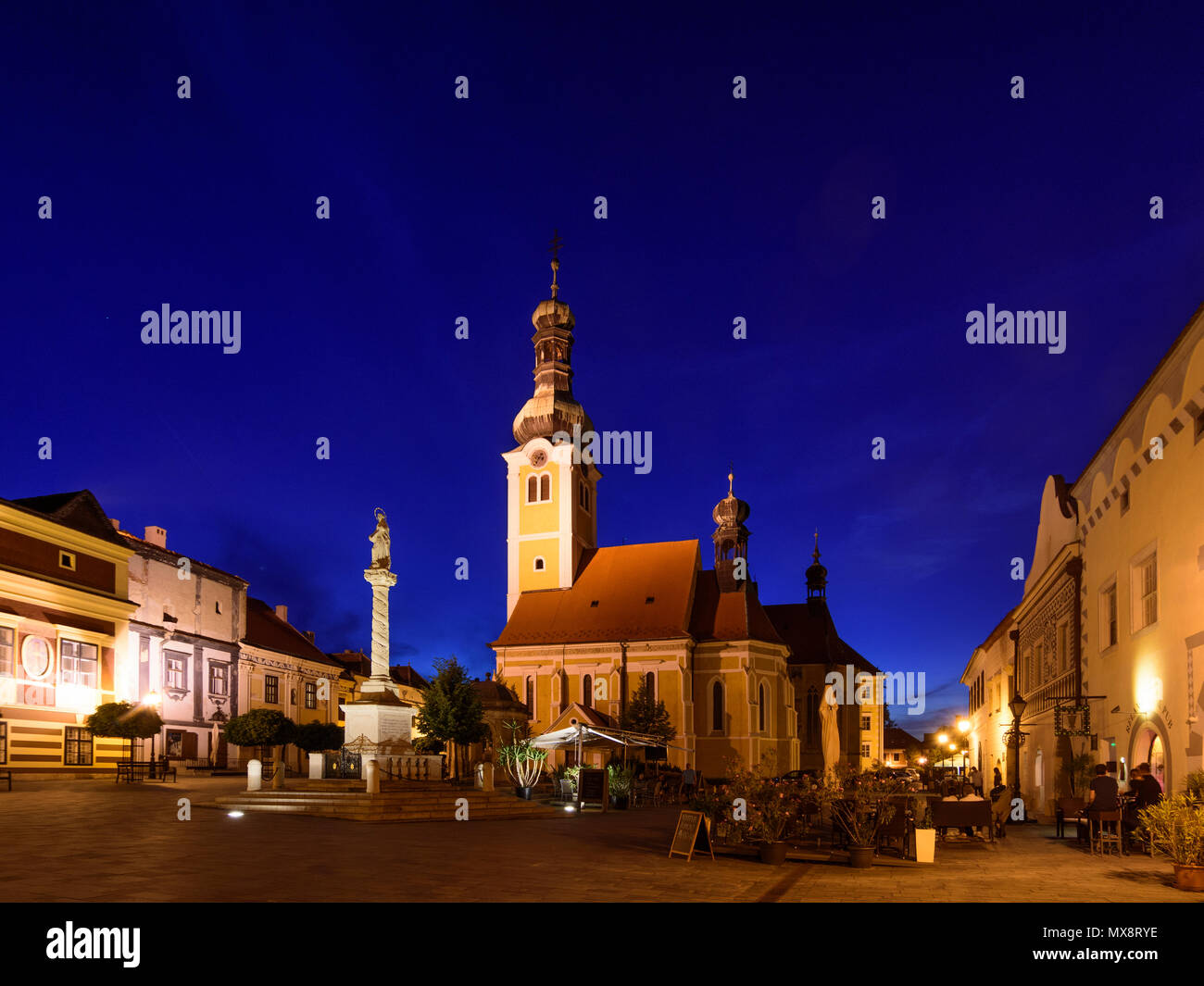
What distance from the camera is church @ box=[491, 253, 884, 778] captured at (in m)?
56.7

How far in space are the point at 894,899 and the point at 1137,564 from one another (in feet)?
36.5

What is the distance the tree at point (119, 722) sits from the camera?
3347 cm

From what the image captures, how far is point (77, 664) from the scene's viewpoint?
35250 mm

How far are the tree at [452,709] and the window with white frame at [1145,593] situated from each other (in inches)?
1058

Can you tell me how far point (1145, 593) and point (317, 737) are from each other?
37.5m

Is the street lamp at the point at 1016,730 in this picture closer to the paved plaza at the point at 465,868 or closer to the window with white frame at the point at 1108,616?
the window with white frame at the point at 1108,616

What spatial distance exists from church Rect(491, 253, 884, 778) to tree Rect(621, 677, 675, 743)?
2.29m

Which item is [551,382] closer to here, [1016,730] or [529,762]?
[529,762]

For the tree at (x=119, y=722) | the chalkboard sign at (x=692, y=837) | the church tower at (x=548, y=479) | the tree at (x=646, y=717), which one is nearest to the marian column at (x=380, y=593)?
the tree at (x=119, y=722)

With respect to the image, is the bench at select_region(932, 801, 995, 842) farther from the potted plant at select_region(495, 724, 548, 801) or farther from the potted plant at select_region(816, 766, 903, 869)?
the potted plant at select_region(495, 724, 548, 801)

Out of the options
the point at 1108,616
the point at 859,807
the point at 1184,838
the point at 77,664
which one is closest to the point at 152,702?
the point at 77,664

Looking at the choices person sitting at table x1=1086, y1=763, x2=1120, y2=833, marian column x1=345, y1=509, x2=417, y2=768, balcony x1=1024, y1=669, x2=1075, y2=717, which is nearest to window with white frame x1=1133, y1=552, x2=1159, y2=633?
person sitting at table x1=1086, y1=763, x2=1120, y2=833

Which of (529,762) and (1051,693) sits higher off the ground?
(1051,693)
